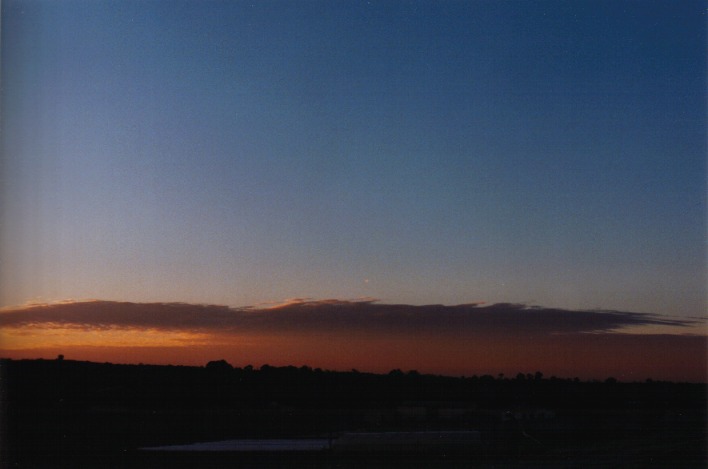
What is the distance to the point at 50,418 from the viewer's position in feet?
27.0

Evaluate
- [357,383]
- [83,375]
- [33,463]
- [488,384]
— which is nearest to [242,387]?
→ [357,383]

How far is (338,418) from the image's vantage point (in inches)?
454

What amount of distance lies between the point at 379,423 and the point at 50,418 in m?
5.27

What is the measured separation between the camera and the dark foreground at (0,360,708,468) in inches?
276

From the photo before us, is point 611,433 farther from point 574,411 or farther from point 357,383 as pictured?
point 357,383

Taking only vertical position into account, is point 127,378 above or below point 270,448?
above

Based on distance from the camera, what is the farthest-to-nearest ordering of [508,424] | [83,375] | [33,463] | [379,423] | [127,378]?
[379,423] < [508,424] < [127,378] < [83,375] < [33,463]

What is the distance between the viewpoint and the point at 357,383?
10789 mm

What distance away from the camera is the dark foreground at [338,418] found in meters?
7.02

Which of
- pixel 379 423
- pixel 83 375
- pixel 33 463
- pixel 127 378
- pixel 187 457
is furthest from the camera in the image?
pixel 379 423

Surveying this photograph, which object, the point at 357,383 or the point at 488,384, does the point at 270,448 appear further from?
the point at 488,384

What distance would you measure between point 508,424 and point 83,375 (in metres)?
5.94

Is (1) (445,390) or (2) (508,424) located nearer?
(2) (508,424)

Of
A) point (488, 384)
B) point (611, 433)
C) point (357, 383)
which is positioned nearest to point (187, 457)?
point (357, 383)
